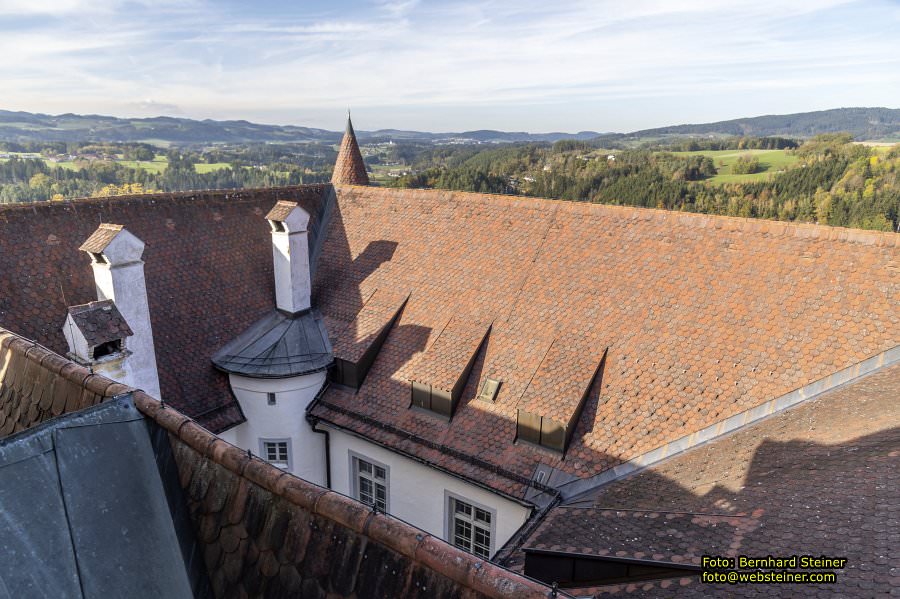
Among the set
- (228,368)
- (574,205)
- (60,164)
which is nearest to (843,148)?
(574,205)

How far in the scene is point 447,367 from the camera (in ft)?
38.7

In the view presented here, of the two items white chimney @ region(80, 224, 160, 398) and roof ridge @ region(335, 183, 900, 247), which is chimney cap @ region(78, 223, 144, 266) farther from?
roof ridge @ region(335, 183, 900, 247)

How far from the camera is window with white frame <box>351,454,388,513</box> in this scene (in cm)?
1247

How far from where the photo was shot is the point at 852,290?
965 centimetres

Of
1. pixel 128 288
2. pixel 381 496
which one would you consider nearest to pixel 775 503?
pixel 381 496

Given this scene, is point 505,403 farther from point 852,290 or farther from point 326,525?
point 326,525

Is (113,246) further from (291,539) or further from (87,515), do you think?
(291,539)

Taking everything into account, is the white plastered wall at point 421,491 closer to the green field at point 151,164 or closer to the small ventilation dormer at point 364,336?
the small ventilation dormer at point 364,336

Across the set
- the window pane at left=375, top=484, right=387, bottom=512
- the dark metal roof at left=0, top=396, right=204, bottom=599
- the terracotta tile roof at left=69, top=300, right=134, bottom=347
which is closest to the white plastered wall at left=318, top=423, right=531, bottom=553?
the window pane at left=375, top=484, right=387, bottom=512

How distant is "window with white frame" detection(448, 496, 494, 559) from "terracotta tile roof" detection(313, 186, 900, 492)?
104 cm

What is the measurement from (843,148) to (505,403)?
103486 mm

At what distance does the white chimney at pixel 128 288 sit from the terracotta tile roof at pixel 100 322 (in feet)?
1.95

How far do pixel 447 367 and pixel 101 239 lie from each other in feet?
23.4

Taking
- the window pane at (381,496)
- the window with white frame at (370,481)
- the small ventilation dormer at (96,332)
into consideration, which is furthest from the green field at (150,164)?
the window pane at (381,496)
